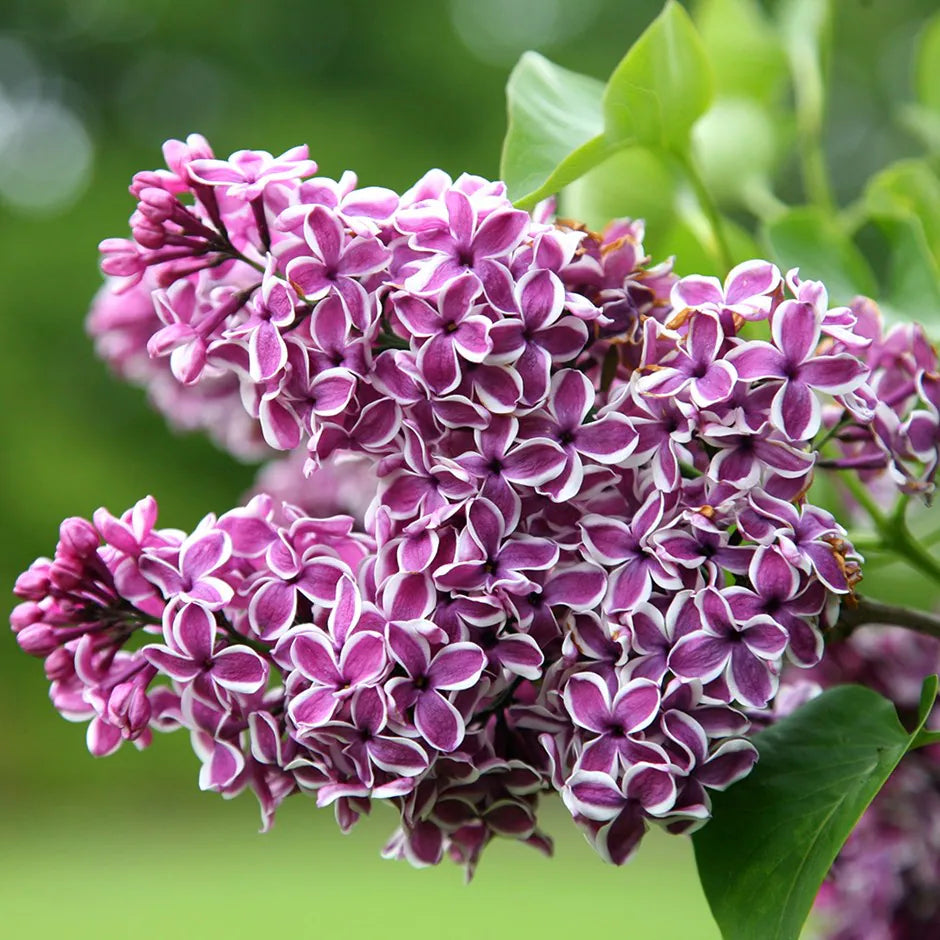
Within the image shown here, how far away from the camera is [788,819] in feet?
1.04

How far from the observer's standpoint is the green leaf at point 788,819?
1.01 ft

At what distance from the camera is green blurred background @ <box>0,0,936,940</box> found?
4434 millimetres

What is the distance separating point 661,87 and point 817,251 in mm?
78

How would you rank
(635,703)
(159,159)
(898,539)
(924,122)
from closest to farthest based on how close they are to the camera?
(635,703) → (898,539) → (924,122) → (159,159)

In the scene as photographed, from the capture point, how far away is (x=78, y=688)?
1.11 ft

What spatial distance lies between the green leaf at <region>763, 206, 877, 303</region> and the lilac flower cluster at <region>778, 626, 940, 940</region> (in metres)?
0.12

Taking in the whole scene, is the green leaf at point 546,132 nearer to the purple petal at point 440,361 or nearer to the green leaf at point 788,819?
the purple petal at point 440,361

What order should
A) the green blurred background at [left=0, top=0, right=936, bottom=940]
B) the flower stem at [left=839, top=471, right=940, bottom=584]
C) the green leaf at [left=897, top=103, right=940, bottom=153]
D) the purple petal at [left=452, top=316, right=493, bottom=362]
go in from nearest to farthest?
1. the purple petal at [left=452, top=316, right=493, bottom=362]
2. the flower stem at [left=839, top=471, right=940, bottom=584]
3. the green leaf at [left=897, top=103, right=940, bottom=153]
4. the green blurred background at [left=0, top=0, right=936, bottom=940]

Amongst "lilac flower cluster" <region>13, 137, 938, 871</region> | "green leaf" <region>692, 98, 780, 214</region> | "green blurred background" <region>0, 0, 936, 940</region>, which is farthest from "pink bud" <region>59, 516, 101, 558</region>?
"green blurred background" <region>0, 0, 936, 940</region>

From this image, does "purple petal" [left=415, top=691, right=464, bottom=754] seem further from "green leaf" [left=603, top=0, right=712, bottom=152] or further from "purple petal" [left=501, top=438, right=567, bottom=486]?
"green leaf" [left=603, top=0, right=712, bottom=152]

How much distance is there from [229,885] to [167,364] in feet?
10.3

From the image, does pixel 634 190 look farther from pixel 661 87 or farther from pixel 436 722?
pixel 436 722

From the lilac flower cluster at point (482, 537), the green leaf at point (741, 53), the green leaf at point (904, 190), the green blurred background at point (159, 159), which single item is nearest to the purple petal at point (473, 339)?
the lilac flower cluster at point (482, 537)

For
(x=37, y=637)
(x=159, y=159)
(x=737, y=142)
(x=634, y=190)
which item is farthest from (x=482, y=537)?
(x=159, y=159)
